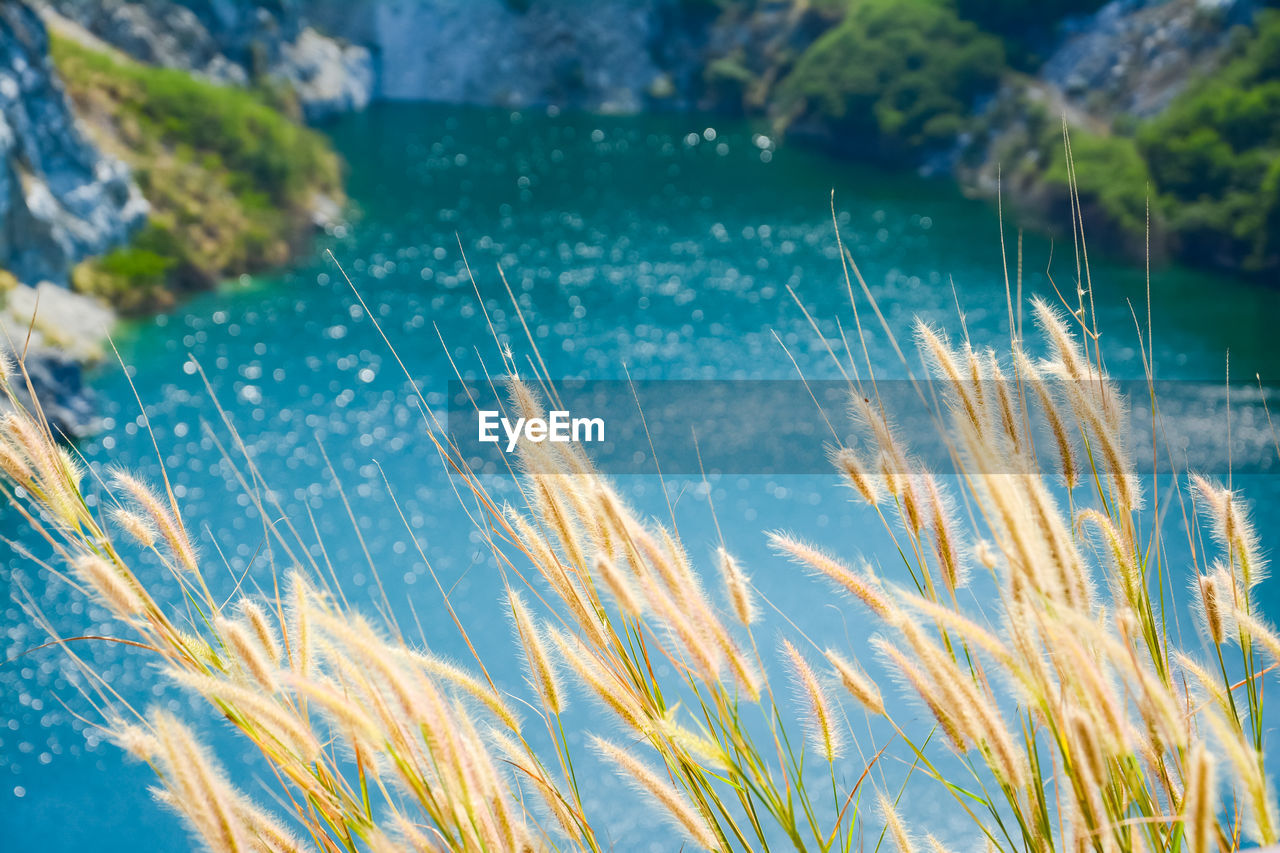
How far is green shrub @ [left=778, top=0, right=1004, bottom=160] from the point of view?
51.2 ft

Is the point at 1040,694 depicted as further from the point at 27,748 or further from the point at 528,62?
the point at 528,62

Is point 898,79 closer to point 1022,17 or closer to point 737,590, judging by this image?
point 1022,17

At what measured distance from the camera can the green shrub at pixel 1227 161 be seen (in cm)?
1036

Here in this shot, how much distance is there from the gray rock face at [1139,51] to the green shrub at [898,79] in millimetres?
1343

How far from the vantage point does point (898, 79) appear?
16.3m

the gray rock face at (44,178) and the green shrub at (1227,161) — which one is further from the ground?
the gray rock face at (44,178)

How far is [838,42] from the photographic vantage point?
707 inches

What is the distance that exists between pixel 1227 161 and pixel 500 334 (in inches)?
366

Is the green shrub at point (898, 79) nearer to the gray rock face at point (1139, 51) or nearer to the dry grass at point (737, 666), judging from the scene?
the gray rock face at point (1139, 51)

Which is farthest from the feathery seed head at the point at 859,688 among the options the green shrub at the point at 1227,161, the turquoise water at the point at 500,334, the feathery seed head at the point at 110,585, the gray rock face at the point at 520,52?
the gray rock face at the point at 520,52

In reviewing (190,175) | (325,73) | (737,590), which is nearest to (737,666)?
(737,590)

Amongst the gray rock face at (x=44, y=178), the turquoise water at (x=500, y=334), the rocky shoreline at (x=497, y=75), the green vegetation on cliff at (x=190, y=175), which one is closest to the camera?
the turquoise water at (x=500, y=334)

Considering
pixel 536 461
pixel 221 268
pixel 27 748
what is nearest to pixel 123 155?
pixel 221 268

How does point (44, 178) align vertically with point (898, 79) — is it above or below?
below
